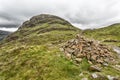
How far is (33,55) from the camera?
56.6 meters

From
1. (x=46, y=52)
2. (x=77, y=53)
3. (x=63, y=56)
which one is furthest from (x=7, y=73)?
(x=77, y=53)

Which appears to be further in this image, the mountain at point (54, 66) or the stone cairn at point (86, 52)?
the stone cairn at point (86, 52)

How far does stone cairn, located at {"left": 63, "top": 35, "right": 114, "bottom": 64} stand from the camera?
53281 millimetres

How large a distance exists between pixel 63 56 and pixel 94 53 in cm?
878

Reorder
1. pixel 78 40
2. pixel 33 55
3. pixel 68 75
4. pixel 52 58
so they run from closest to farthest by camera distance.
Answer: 1. pixel 68 75
2. pixel 52 58
3. pixel 33 55
4. pixel 78 40

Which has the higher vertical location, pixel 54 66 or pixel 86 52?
pixel 86 52

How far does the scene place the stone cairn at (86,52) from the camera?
5328cm

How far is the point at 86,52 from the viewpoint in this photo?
181 ft

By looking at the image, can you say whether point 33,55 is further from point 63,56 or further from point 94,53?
point 94,53

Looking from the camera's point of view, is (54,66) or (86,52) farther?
(86,52)

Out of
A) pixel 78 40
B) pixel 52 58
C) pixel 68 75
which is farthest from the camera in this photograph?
pixel 78 40

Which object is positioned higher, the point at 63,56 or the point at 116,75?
the point at 63,56

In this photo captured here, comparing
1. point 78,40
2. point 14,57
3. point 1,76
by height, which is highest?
point 78,40

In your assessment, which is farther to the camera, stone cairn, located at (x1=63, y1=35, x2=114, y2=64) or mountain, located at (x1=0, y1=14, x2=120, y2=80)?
stone cairn, located at (x1=63, y1=35, x2=114, y2=64)
